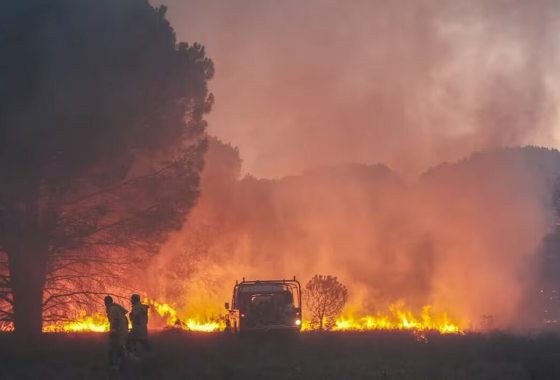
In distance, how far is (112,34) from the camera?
68.3 ft

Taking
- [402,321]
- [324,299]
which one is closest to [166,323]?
[324,299]

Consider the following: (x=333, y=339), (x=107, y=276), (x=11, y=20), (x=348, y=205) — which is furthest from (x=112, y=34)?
(x=348, y=205)

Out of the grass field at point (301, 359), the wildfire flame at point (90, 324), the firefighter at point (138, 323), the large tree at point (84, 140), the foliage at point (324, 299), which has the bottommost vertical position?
the grass field at point (301, 359)

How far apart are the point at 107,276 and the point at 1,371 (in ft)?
23.5

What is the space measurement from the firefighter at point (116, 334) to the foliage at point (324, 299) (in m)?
16.0

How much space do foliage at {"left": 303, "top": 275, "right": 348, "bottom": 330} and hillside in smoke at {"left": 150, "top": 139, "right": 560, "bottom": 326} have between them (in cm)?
654

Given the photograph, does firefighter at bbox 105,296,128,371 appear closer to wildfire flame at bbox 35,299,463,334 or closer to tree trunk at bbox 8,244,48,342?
tree trunk at bbox 8,244,48,342

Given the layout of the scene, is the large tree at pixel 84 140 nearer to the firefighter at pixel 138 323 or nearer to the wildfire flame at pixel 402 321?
the firefighter at pixel 138 323

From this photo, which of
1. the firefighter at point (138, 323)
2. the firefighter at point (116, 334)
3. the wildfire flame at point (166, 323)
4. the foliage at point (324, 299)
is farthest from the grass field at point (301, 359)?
the foliage at point (324, 299)

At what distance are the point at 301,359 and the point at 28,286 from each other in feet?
Answer: 28.4

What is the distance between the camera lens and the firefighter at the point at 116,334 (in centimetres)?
Result: 1435

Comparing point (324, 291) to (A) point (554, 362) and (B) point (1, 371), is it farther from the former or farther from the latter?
(B) point (1, 371)

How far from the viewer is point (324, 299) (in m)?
30.3

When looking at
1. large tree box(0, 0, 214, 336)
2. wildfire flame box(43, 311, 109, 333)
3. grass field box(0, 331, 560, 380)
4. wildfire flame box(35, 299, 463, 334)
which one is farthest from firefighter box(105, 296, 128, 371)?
wildfire flame box(35, 299, 463, 334)
